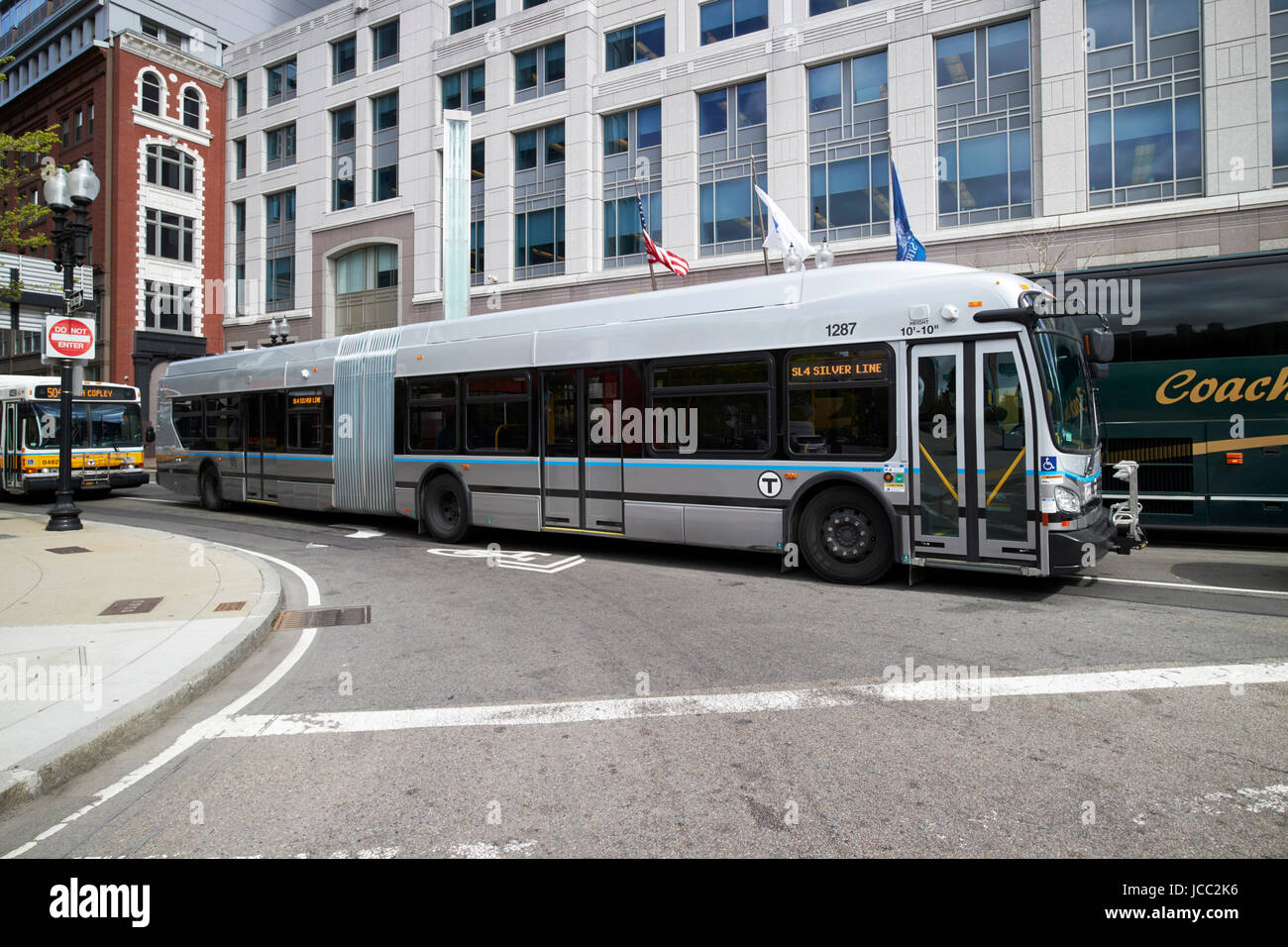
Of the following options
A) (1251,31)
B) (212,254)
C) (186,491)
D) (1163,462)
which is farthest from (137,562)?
(212,254)

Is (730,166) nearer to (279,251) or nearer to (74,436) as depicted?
(74,436)

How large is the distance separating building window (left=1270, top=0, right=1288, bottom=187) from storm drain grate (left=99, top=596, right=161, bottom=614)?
80.3 feet

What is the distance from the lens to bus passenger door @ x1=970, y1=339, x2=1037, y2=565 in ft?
25.0

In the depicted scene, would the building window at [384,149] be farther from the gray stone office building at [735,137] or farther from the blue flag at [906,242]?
the blue flag at [906,242]

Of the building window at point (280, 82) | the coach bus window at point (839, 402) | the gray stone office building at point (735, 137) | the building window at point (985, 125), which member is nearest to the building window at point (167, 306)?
the gray stone office building at point (735, 137)

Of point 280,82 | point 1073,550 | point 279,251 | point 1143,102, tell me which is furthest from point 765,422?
point 280,82

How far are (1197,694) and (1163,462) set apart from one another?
7.56m

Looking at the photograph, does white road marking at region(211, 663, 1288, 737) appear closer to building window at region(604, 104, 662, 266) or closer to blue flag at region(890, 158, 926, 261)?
blue flag at region(890, 158, 926, 261)

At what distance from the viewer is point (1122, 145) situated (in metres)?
20.3

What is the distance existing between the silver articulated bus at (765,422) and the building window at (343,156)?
2620cm

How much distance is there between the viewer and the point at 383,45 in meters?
35.2

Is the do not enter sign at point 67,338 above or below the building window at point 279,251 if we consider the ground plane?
below

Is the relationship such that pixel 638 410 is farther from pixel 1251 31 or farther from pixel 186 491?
pixel 1251 31

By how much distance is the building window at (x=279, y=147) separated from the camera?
39156mm
